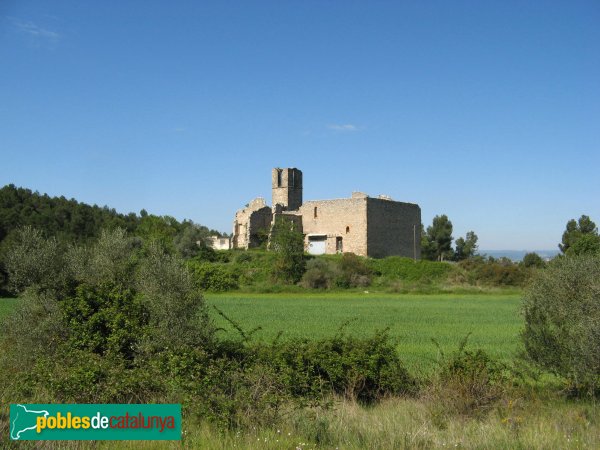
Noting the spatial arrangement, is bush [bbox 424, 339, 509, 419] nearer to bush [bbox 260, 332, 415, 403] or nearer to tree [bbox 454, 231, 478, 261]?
bush [bbox 260, 332, 415, 403]

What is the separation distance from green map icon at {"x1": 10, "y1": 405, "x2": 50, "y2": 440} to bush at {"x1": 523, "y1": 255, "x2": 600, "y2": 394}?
7.32 m

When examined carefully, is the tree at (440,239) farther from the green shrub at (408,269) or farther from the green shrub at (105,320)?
the green shrub at (105,320)

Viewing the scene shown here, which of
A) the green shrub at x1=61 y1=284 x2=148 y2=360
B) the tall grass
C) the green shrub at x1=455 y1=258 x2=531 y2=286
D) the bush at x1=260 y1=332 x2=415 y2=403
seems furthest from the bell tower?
the tall grass

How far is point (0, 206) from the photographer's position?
179 ft

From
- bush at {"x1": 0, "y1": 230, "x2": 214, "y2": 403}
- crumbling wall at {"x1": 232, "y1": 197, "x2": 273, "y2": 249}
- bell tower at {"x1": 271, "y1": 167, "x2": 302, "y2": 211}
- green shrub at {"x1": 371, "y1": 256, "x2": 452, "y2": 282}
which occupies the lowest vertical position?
bush at {"x1": 0, "y1": 230, "x2": 214, "y2": 403}

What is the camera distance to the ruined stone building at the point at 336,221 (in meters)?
47.7

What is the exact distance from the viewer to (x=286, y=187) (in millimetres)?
52781

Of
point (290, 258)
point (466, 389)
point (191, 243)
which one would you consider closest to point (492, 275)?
point (290, 258)

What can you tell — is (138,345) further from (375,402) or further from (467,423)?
(467,423)

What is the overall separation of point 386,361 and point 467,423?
7.07 feet

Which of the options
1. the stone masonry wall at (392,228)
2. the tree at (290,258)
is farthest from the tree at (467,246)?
the tree at (290,258)

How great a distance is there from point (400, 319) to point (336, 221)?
2643cm

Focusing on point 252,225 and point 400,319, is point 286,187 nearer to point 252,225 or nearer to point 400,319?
point 252,225

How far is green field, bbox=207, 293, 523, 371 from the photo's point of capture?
15.8 m
